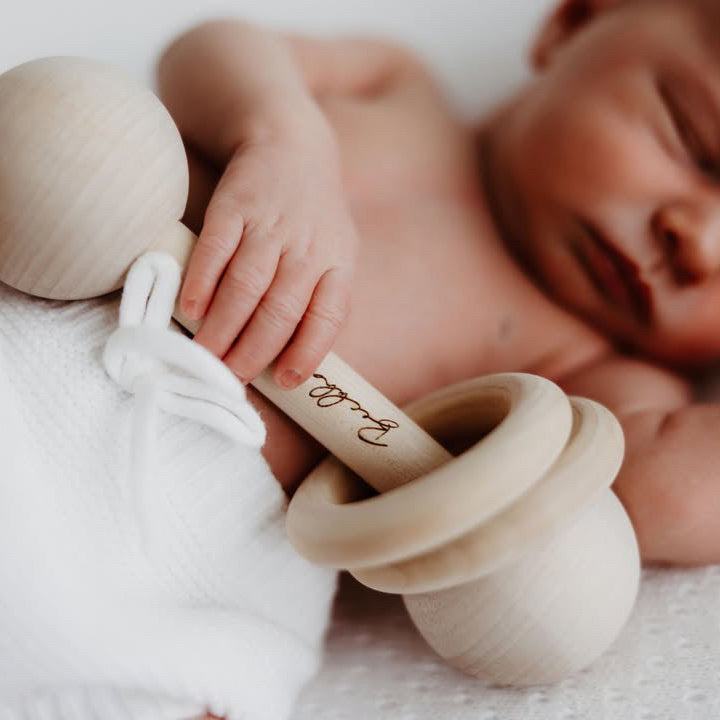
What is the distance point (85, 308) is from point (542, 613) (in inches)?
13.1

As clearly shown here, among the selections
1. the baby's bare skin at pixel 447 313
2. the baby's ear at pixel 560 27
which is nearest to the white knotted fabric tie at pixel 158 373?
the baby's bare skin at pixel 447 313

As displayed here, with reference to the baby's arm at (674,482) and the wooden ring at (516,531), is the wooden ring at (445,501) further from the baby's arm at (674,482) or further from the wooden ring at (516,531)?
the baby's arm at (674,482)

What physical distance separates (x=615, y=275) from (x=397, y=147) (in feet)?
0.82

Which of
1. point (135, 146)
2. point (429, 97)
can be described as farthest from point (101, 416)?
point (429, 97)

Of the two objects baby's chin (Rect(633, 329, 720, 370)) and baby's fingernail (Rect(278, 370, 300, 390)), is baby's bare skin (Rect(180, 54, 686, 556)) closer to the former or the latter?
baby's chin (Rect(633, 329, 720, 370))

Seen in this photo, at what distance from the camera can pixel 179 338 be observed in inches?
19.3

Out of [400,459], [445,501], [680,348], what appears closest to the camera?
[445,501]

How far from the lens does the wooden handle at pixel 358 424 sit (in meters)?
0.56

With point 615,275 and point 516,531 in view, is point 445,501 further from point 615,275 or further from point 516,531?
point 615,275

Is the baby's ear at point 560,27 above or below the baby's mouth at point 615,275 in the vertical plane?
above

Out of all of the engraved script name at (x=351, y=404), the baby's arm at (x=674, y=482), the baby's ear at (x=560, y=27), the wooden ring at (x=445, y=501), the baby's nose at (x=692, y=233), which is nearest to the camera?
the wooden ring at (x=445, y=501)

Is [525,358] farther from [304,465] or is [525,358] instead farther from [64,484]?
[64,484]

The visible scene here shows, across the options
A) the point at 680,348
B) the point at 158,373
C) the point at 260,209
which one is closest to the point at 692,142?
the point at 680,348

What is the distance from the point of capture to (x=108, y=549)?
535 mm
